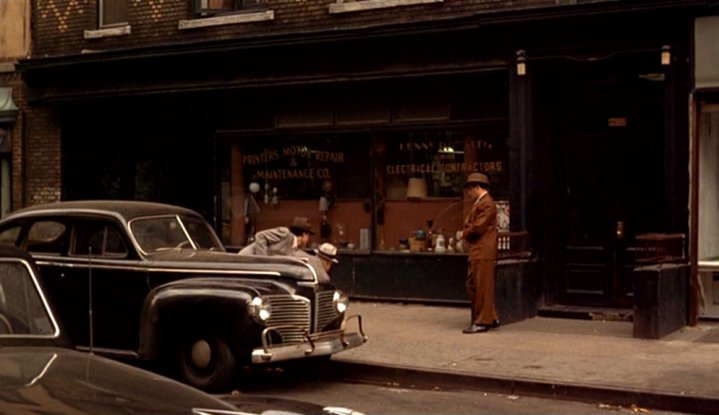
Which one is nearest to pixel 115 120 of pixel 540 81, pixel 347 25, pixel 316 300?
pixel 347 25

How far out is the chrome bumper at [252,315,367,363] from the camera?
966 centimetres

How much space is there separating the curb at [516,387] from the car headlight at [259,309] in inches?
75.2

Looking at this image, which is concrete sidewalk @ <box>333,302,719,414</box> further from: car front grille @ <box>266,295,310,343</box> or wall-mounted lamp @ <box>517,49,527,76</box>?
wall-mounted lamp @ <box>517,49,527,76</box>

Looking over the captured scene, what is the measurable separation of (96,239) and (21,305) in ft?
20.0

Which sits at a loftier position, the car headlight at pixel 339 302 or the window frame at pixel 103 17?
the window frame at pixel 103 17

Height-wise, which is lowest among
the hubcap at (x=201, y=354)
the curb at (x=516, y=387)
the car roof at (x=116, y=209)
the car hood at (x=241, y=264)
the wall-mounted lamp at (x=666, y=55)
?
the curb at (x=516, y=387)

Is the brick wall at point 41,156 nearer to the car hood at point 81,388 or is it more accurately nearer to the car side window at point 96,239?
the car side window at point 96,239

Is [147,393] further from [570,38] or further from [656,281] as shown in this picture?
[570,38]

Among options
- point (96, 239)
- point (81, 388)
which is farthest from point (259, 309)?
point (81, 388)

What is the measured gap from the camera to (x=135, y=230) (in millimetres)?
10852

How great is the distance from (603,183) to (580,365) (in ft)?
14.5

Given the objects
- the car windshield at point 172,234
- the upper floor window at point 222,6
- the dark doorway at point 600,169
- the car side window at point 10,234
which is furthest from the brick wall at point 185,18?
the car side window at point 10,234

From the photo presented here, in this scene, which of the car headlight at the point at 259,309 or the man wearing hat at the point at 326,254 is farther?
the man wearing hat at the point at 326,254

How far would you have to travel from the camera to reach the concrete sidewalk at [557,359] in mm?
9867
